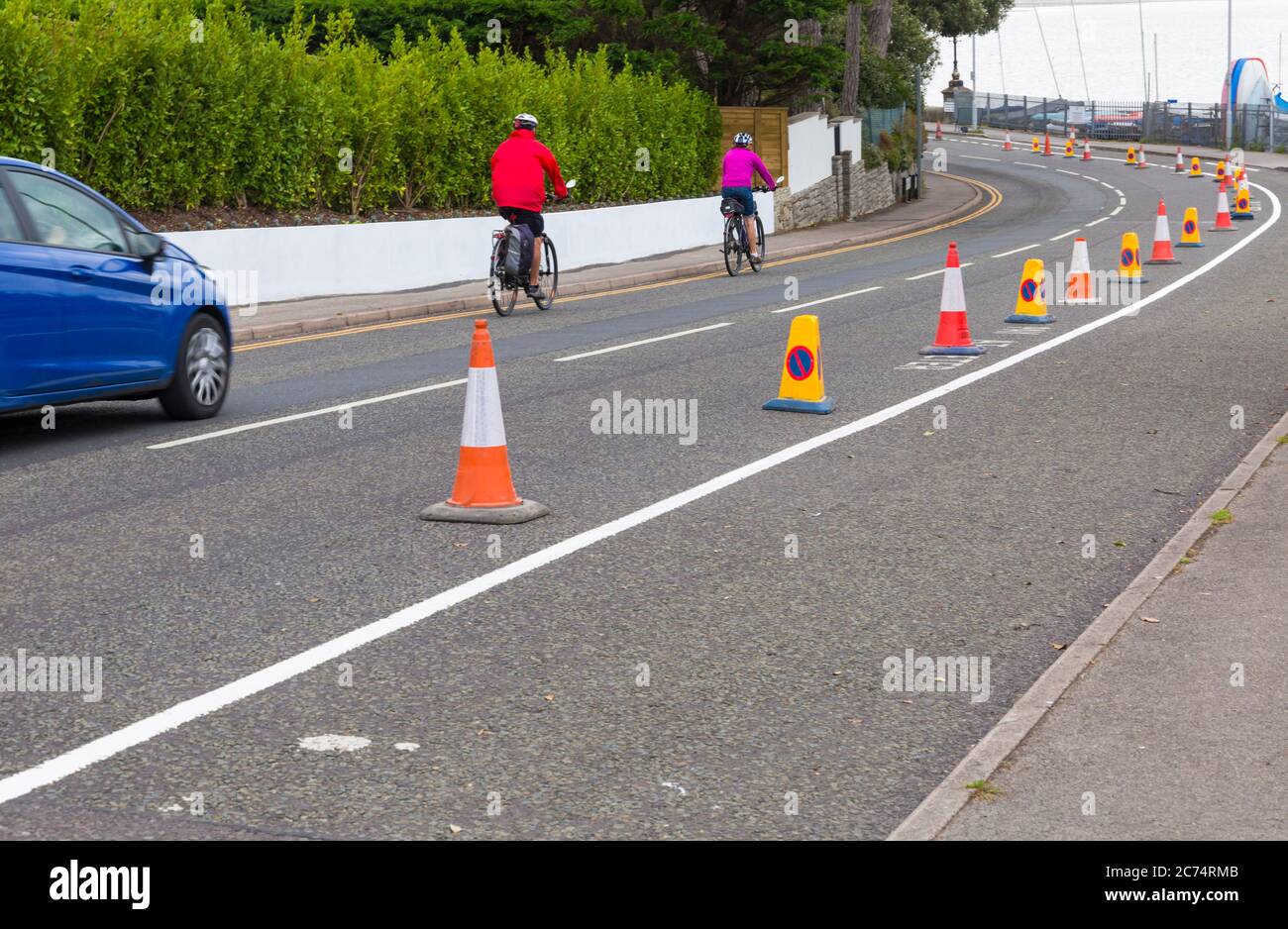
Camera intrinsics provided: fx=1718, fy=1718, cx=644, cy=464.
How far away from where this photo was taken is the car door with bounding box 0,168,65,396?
9.71 metres

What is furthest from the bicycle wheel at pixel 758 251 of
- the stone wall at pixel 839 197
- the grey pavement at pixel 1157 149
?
the grey pavement at pixel 1157 149

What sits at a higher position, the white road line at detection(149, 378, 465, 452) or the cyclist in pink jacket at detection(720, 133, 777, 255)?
the cyclist in pink jacket at detection(720, 133, 777, 255)

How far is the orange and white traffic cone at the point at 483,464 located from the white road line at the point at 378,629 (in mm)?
493

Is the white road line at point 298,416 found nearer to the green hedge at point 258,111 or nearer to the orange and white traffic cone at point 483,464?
the orange and white traffic cone at point 483,464

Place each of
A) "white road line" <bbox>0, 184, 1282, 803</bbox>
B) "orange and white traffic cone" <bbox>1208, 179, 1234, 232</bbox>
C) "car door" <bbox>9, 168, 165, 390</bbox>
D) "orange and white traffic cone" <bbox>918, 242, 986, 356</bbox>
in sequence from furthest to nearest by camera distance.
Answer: "orange and white traffic cone" <bbox>1208, 179, 1234, 232</bbox> < "orange and white traffic cone" <bbox>918, 242, 986, 356</bbox> < "car door" <bbox>9, 168, 165, 390</bbox> < "white road line" <bbox>0, 184, 1282, 803</bbox>

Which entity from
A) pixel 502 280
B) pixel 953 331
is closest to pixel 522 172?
pixel 502 280

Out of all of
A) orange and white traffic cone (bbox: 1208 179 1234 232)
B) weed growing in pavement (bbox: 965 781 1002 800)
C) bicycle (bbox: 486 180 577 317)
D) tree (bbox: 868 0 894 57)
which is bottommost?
weed growing in pavement (bbox: 965 781 1002 800)

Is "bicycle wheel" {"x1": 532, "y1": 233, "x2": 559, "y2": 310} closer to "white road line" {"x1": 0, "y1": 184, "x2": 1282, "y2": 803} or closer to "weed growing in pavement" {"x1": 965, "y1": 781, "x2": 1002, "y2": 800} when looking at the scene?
"white road line" {"x1": 0, "y1": 184, "x2": 1282, "y2": 803}

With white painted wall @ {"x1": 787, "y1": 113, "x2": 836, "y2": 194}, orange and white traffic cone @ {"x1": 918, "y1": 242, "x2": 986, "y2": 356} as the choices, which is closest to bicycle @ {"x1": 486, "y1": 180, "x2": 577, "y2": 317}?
orange and white traffic cone @ {"x1": 918, "y1": 242, "x2": 986, "y2": 356}

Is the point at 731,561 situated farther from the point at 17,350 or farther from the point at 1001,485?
the point at 17,350

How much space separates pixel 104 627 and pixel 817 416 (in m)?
6.11

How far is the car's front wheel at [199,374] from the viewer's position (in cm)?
1126

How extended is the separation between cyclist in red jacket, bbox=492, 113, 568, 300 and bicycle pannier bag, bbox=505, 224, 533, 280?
0.30 feet

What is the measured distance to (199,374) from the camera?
37.5ft
